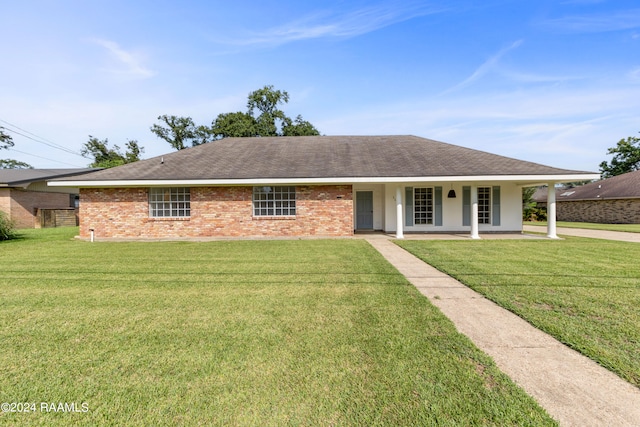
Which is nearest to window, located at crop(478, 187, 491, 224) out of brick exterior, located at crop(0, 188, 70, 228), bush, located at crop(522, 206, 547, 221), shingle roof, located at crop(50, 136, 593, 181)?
shingle roof, located at crop(50, 136, 593, 181)

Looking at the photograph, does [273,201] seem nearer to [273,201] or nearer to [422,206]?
[273,201]

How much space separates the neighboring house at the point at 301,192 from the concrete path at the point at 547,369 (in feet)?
28.4

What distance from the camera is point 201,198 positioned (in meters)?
13.4

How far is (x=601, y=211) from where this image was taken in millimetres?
25047

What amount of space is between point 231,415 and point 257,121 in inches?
1378

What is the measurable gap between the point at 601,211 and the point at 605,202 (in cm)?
80

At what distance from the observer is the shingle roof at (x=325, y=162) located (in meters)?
12.7

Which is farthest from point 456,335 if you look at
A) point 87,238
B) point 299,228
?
point 87,238

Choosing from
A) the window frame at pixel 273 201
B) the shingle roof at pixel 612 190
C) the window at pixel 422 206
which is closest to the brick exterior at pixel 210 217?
the window frame at pixel 273 201

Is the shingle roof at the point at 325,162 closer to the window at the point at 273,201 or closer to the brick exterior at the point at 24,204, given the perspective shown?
the window at the point at 273,201

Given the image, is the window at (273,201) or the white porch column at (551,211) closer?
the white porch column at (551,211)

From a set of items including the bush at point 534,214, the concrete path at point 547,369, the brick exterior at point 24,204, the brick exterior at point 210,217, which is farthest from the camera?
the bush at point 534,214

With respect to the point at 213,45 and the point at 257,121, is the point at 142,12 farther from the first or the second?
the point at 257,121

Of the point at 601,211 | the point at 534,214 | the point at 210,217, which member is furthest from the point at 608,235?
the point at 210,217
